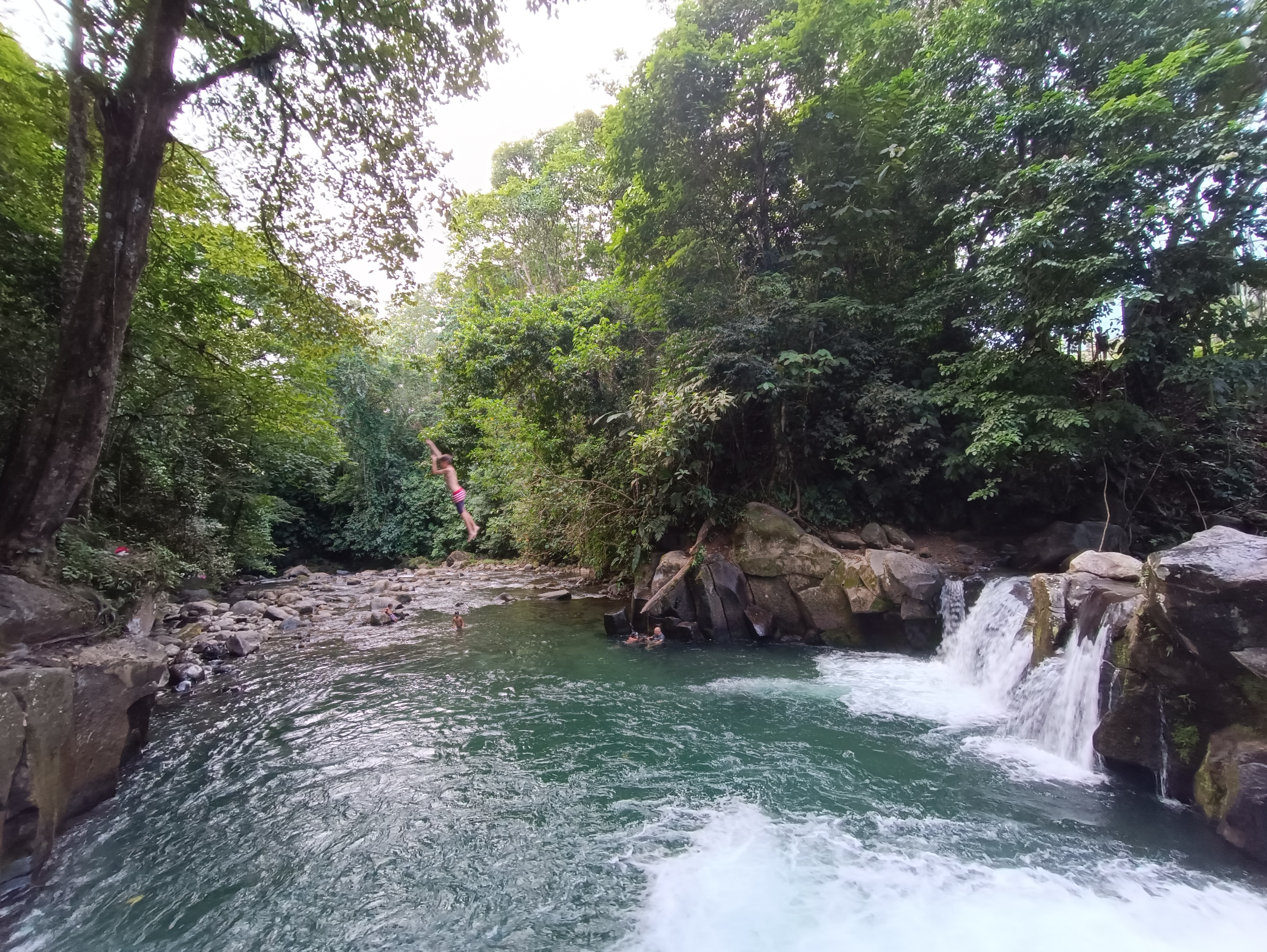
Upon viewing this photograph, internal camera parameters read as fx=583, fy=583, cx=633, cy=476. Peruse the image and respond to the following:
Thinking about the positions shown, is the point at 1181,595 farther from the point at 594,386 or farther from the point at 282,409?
the point at 282,409

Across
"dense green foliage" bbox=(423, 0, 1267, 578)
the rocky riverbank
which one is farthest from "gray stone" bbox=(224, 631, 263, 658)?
"dense green foliage" bbox=(423, 0, 1267, 578)

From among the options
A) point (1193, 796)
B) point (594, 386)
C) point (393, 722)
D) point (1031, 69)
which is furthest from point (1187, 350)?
point (393, 722)

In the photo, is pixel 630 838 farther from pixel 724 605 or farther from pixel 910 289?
pixel 910 289

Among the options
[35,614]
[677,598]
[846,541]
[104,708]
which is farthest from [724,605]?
[35,614]

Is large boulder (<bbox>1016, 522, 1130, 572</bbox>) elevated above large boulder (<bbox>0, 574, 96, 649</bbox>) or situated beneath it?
elevated above

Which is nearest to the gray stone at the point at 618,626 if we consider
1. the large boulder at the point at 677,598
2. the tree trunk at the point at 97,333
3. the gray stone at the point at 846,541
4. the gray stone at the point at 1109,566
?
the large boulder at the point at 677,598

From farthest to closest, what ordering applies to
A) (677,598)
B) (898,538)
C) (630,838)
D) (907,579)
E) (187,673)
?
1. (898,538)
2. (677,598)
3. (907,579)
4. (187,673)
5. (630,838)

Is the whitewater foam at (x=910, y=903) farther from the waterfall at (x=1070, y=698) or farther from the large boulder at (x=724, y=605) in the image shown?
the large boulder at (x=724, y=605)

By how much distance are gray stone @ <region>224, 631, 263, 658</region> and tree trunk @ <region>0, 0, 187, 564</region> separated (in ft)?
14.8

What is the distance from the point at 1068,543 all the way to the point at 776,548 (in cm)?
463

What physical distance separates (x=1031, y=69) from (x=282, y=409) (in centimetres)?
1540

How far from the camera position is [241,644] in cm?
969

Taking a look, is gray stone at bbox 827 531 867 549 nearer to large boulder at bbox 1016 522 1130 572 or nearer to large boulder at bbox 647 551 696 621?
large boulder at bbox 1016 522 1130 572

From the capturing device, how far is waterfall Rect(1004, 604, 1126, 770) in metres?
5.38
